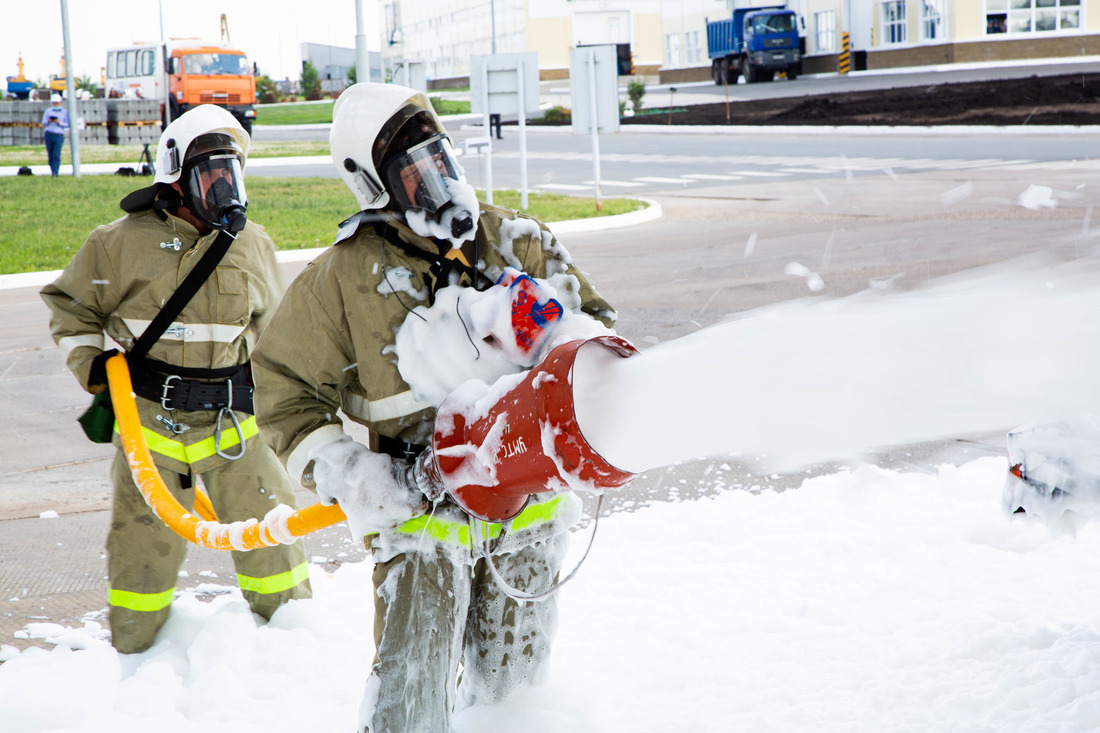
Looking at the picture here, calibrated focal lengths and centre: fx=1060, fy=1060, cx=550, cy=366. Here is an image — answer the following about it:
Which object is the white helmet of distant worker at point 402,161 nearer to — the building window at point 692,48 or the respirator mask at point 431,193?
the respirator mask at point 431,193

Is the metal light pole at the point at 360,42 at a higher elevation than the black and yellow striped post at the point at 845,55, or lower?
lower

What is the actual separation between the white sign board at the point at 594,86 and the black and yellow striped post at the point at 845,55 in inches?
1135

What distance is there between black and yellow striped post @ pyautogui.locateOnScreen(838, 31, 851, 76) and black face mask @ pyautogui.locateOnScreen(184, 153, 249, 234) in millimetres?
41162

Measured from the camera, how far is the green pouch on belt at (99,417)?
3.60m

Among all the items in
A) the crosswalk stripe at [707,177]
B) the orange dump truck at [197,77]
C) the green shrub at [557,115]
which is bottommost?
the crosswalk stripe at [707,177]

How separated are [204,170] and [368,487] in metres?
1.82

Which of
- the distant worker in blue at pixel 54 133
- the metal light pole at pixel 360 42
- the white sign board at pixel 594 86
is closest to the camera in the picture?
the metal light pole at pixel 360 42

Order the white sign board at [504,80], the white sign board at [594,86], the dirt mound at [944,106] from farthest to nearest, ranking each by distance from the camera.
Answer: the dirt mound at [944,106] < the white sign board at [504,80] < the white sign board at [594,86]

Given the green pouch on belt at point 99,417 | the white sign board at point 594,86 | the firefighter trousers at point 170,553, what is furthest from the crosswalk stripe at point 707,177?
the green pouch on belt at point 99,417

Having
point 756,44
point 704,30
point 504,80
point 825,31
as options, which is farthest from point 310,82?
point 504,80

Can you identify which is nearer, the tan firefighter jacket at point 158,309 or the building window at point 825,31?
the tan firefighter jacket at point 158,309

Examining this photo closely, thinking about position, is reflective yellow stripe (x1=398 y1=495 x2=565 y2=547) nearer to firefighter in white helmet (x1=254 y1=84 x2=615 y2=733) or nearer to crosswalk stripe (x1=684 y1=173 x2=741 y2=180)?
firefighter in white helmet (x1=254 y1=84 x2=615 y2=733)

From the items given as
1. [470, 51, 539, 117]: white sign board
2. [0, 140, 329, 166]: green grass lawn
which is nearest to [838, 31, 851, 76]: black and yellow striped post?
[0, 140, 329, 166]: green grass lawn

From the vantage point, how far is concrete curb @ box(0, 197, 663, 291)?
11.8 m
